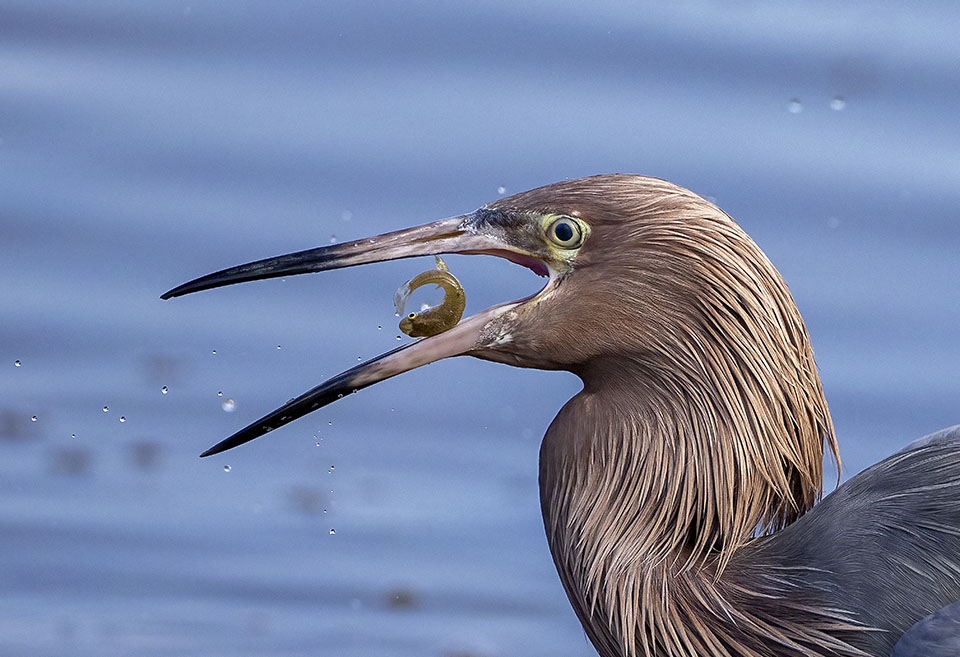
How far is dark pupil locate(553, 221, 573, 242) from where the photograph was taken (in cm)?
232

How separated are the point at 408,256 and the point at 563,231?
0.25m

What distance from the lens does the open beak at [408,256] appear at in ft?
7.70

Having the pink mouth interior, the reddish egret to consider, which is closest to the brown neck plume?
the reddish egret

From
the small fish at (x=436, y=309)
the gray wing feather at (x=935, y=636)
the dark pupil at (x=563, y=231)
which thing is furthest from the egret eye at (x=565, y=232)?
the gray wing feather at (x=935, y=636)

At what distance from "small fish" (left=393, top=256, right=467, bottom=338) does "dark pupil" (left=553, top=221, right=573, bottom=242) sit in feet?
0.63

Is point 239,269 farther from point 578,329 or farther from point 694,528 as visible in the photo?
point 694,528

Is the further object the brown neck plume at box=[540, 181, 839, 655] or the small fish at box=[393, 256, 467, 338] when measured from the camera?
the small fish at box=[393, 256, 467, 338]

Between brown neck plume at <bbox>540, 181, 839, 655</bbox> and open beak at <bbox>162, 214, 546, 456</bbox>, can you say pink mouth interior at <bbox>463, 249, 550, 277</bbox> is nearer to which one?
open beak at <bbox>162, 214, 546, 456</bbox>

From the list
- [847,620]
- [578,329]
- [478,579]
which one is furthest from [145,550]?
[847,620]

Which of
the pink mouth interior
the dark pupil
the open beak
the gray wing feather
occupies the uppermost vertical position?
the dark pupil

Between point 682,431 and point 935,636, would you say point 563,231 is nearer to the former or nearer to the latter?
point 682,431

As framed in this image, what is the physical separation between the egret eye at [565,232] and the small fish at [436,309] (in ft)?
0.60

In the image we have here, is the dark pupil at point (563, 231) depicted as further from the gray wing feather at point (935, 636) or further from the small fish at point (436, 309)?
the gray wing feather at point (935, 636)

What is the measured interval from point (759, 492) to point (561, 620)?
143 cm
